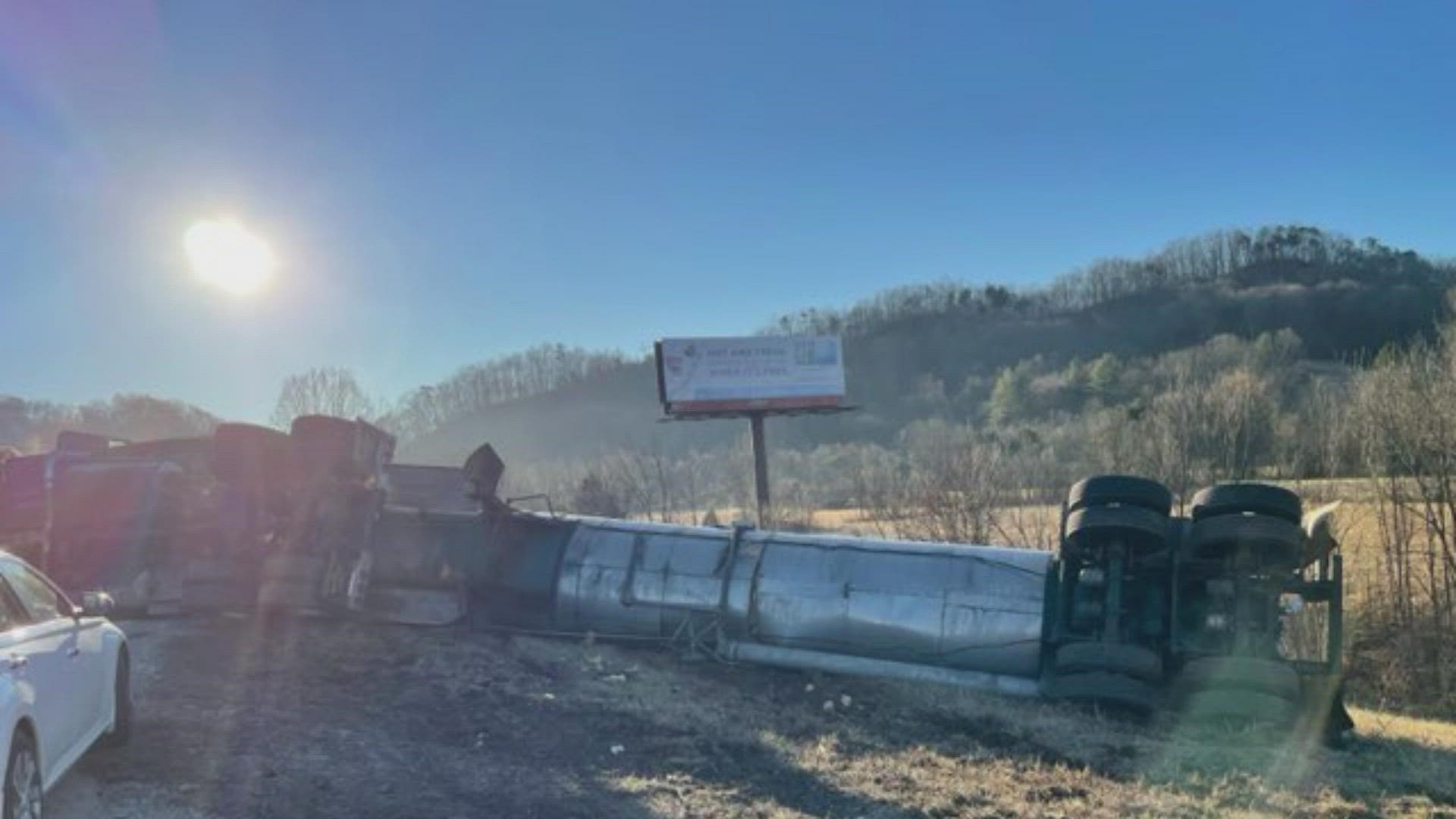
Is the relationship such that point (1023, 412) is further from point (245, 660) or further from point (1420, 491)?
point (245, 660)

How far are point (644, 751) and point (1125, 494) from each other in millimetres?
4988

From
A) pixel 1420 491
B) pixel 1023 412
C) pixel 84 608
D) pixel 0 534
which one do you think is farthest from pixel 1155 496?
pixel 1023 412

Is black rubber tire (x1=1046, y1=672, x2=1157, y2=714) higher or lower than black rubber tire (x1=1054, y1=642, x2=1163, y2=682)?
below

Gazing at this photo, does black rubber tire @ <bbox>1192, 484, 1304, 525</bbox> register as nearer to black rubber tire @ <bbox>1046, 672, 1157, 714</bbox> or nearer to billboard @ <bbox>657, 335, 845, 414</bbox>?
black rubber tire @ <bbox>1046, 672, 1157, 714</bbox>

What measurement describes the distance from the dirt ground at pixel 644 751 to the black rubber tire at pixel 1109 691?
6.3 inches

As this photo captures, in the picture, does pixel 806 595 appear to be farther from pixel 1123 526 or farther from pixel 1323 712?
pixel 1323 712

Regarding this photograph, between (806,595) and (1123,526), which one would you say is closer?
(1123,526)

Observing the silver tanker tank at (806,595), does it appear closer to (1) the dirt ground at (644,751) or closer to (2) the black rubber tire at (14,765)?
(1) the dirt ground at (644,751)

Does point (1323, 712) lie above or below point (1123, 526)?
below

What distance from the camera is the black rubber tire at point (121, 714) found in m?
7.75

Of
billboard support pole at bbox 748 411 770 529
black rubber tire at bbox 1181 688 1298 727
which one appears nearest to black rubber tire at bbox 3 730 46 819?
black rubber tire at bbox 1181 688 1298 727

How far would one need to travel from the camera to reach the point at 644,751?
8727 millimetres

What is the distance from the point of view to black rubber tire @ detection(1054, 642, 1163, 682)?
10055 mm

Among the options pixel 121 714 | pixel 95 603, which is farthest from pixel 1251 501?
pixel 95 603
